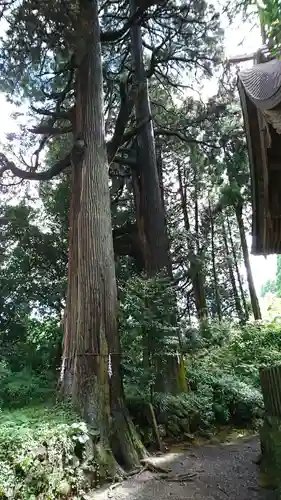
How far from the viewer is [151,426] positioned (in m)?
7.21

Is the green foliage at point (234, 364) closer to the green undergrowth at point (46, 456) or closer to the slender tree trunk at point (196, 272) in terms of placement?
the slender tree trunk at point (196, 272)

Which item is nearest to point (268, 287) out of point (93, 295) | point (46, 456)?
point (93, 295)

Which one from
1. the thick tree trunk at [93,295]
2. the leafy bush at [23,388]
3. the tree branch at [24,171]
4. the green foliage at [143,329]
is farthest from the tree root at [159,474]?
the tree branch at [24,171]

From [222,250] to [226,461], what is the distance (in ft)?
47.8

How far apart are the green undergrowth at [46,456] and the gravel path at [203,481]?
15.7 inches

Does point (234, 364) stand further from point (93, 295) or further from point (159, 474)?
point (93, 295)

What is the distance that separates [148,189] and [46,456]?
7.36m

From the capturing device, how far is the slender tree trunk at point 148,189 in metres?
10.1

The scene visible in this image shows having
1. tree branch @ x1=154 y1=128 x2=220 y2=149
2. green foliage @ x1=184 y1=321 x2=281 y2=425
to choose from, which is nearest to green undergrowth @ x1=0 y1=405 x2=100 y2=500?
green foliage @ x1=184 y1=321 x2=281 y2=425

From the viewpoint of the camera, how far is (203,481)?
18.1ft

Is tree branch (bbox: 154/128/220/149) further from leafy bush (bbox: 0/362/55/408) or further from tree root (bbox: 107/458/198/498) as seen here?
tree root (bbox: 107/458/198/498)

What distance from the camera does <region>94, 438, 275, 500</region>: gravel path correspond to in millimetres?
4961

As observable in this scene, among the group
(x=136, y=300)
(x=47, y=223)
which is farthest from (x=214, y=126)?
(x=136, y=300)

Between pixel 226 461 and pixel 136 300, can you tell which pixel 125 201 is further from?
pixel 226 461
